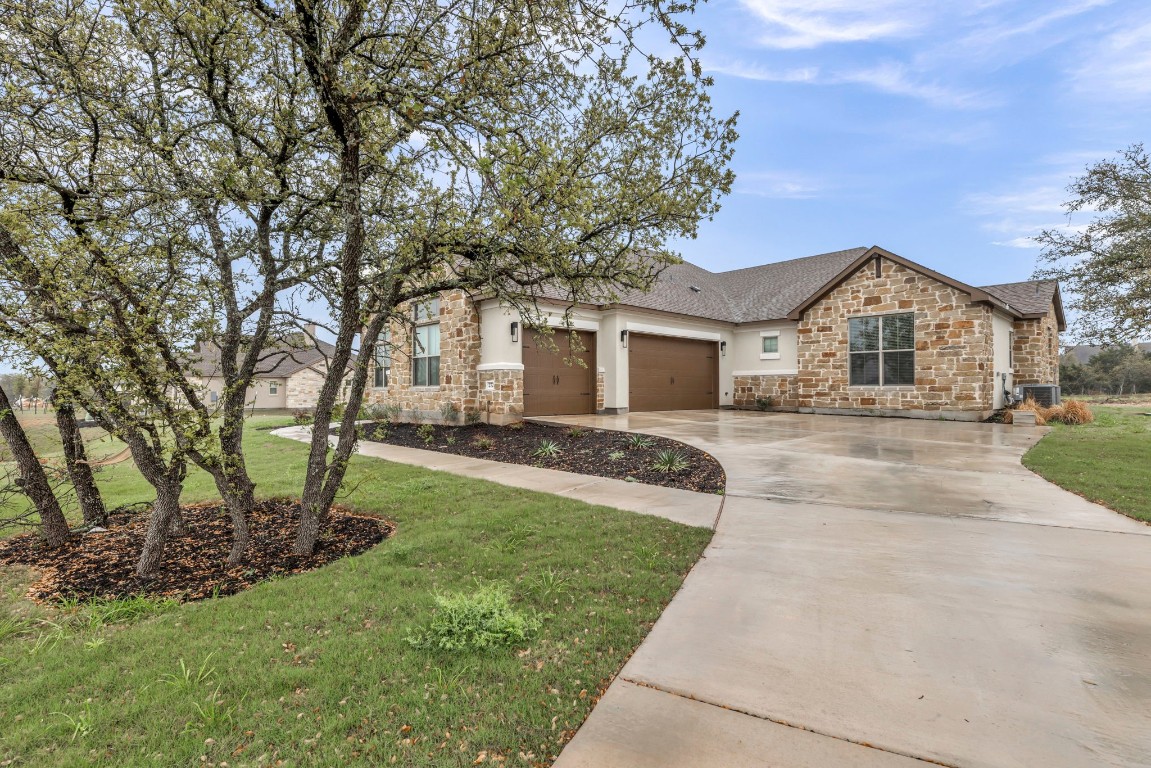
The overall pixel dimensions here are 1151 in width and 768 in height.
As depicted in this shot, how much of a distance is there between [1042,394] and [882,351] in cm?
449

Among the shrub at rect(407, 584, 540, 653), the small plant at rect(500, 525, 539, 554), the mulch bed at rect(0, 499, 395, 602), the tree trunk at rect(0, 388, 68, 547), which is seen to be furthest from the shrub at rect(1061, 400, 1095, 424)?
the tree trunk at rect(0, 388, 68, 547)

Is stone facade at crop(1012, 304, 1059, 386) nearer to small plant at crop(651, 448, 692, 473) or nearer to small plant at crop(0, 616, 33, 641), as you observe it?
small plant at crop(651, 448, 692, 473)

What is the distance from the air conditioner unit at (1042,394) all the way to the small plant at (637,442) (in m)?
12.7

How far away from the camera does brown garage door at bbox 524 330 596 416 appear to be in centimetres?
1316

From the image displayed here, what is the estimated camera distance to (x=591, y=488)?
20.7 feet

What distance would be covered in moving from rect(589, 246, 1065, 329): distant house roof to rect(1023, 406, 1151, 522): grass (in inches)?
172

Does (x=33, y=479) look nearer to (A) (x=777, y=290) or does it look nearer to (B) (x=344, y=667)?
(B) (x=344, y=667)

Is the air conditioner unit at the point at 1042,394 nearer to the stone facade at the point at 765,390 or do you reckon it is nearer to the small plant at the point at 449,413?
the stone facade at the point at 765,390

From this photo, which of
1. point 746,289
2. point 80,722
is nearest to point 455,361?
point 80,722

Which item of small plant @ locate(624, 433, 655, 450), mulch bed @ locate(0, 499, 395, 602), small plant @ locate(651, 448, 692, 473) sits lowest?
mulch bed @ locate(0, 499, 395, 602)

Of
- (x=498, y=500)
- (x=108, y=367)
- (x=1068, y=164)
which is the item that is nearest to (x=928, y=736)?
(x=498, y=500)

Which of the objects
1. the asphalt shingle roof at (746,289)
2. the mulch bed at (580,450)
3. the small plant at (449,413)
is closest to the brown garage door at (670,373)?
the asphalt shingle roof at (746,289)

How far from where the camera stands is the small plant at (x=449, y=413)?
13.0m

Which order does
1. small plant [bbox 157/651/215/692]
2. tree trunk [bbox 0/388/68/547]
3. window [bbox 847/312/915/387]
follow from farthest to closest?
1. window [bbox 847/312/915/387]
2. tree trunk [bbox 0/388/68/547]
3. small plant [bbox 157/651/215/692]
